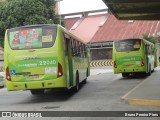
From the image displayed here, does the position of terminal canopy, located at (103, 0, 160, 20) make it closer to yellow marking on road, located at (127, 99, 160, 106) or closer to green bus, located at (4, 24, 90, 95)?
green bus, located at (4, 24, 90, 95)

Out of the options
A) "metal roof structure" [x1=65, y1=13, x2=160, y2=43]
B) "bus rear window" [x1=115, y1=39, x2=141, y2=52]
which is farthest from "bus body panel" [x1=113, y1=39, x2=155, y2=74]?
"metal roof structure" [x1=65, y1=13, x2=160, y2=43]

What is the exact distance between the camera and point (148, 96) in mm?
14766

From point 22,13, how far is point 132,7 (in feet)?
81.7

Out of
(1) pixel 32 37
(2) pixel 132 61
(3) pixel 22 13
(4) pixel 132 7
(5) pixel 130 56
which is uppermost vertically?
(3) pixel 22 13

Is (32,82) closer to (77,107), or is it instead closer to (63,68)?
(63,68)

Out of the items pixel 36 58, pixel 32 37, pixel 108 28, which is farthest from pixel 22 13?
pixel 36 58

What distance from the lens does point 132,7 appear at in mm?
18547

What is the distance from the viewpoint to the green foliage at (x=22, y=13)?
4156 centimetres

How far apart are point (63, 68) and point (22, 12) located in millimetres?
27900

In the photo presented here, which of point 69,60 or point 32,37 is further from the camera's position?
point 69,60

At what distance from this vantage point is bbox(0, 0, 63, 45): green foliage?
41562 mm

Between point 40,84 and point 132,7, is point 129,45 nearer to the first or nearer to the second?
point 132,7

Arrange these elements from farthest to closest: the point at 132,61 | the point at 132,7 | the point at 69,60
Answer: the point at 132,61, the point at 132,7, the point at 69,60

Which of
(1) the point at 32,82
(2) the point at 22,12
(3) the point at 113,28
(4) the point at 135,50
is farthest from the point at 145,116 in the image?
(3) the point at 113,28
